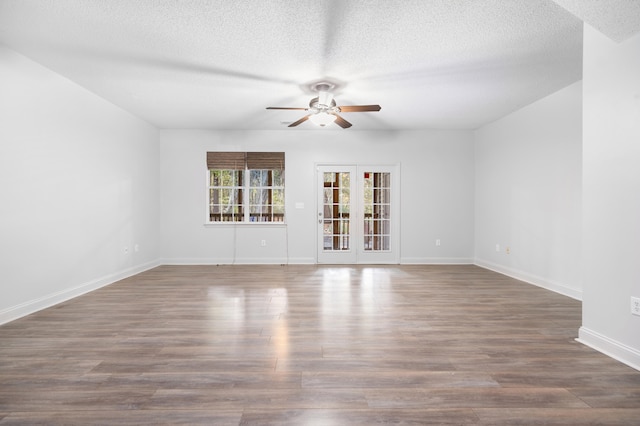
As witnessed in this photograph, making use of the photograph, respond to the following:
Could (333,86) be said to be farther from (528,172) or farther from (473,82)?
(528,172)

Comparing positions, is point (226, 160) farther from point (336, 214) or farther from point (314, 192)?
point (336, 214)

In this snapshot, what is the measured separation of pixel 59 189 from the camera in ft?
12.5

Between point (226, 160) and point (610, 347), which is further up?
point (226, 160)

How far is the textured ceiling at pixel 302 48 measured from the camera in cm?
258

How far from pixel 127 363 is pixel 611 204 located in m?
3.62

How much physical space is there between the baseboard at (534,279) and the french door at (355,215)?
171 cm

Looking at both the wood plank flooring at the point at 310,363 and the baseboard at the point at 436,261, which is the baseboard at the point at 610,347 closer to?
the wood plank flooring at the point at 310,363

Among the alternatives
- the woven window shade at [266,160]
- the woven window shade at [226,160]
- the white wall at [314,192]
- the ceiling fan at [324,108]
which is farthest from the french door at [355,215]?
the ceiling fan at [324,108]

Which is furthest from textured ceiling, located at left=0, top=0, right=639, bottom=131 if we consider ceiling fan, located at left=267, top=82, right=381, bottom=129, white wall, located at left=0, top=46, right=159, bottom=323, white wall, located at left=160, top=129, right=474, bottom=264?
white wall, located at left=160, top=129, right=474, bottom=264

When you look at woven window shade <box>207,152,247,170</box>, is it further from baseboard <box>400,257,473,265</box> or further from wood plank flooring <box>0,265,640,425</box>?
baseboard <box>400,257,473,265</box>

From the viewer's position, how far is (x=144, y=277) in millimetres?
5211

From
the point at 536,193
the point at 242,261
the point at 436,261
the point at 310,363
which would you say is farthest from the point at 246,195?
the point at 536,193

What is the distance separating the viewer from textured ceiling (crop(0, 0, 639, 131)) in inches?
102

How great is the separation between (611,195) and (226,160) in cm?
584
